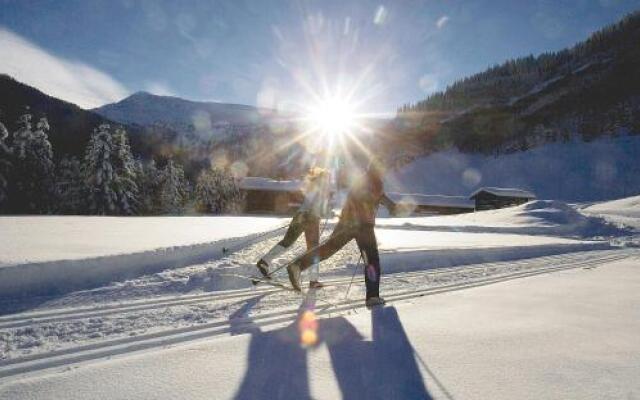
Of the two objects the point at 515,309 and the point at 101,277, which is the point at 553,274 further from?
the point at 101,277

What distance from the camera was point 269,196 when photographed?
49594 millimetres

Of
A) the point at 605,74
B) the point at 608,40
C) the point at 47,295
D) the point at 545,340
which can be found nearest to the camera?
the point at 545,340

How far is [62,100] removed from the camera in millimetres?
74562

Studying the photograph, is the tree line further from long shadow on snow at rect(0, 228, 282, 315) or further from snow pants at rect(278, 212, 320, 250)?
snow pants at rect(278, 212, 320, 250)

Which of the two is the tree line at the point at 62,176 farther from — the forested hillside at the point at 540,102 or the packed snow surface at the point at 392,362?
the forested hillside at the point at 540,102

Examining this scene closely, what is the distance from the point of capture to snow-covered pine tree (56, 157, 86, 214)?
1319 inches

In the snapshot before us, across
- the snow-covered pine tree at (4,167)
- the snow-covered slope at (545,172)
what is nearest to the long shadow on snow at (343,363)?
the snow-covered pine tree at (4,167)

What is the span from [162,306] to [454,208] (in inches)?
2209

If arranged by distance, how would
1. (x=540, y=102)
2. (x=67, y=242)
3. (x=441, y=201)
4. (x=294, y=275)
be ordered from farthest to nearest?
(x=540, y=102) → (x=441, y=201) → (x=67, y=242) → (x=294, y=275)

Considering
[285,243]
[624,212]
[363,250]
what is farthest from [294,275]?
[624,212]

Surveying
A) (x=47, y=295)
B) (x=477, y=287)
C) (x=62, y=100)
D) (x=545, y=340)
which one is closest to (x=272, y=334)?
(x=545, y=340)

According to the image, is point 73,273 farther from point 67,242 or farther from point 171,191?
point 171,191

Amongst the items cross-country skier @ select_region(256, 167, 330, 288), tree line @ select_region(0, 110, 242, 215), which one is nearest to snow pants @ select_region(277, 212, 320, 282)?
cross-country skier @ select_region(256, 167, 330, 288)

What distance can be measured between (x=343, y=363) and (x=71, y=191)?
38.4 metres
